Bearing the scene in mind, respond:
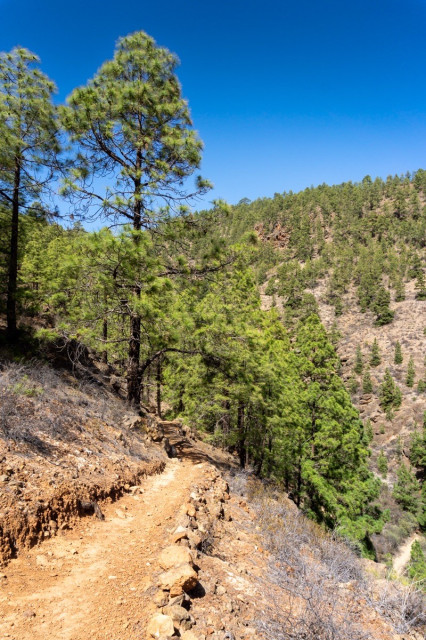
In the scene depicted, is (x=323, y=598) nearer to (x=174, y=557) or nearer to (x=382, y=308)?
(x=174, y=557)

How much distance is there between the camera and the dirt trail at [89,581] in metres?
2.55

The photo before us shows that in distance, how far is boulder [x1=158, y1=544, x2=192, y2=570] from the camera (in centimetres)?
334

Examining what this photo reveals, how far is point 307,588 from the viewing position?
3594mm

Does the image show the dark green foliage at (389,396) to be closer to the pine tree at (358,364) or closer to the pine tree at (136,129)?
the pine tree at (358,364)

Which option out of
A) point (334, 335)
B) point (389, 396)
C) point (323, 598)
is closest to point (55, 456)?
point (323, 598)

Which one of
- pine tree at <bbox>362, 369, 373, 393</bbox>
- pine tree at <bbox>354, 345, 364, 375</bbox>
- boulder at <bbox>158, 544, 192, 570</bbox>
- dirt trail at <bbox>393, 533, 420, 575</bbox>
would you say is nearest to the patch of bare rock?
boulder at <bbox>158, 544, 192, 570</bbox>

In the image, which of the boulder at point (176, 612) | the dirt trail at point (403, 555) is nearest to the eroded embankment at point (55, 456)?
the boulder at point (176, 612)

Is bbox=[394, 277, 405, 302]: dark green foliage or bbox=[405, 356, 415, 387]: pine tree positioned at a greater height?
bbox=[394, 277, 405, 302]: dark green foliage

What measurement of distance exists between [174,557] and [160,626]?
898mm

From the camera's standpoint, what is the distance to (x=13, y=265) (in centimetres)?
1060

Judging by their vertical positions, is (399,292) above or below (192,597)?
above

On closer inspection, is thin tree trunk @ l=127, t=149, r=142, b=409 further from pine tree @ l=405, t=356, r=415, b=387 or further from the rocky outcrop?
pine tree @ l=405, t=356, r=415, b=387

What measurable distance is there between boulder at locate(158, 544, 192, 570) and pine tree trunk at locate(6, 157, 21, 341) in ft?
29.3

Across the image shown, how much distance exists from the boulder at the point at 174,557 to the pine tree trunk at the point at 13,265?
29.3ft
